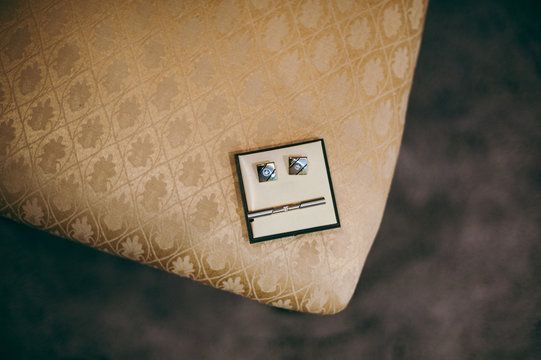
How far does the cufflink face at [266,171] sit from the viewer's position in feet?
2.57

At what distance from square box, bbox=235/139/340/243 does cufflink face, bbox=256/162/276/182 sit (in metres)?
0.01

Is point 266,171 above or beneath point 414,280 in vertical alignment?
above

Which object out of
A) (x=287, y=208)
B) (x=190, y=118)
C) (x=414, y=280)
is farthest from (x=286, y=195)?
(x=414, y=280)

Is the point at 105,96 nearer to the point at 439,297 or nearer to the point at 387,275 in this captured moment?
the point at 387,275

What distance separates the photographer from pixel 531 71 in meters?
1.04

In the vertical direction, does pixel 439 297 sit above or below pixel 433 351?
above

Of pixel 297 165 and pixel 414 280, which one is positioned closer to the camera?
pixel 297 165

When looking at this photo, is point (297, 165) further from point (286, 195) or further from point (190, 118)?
point (190, 118)

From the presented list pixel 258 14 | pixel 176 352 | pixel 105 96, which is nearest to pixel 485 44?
pixel 258 14

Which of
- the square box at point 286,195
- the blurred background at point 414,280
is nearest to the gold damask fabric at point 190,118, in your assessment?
the square box at point 286,195

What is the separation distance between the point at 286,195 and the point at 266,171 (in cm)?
9

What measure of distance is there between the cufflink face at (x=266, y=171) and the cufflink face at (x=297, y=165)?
51 mm

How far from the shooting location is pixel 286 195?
2.61ft

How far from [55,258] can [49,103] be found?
56 cm
